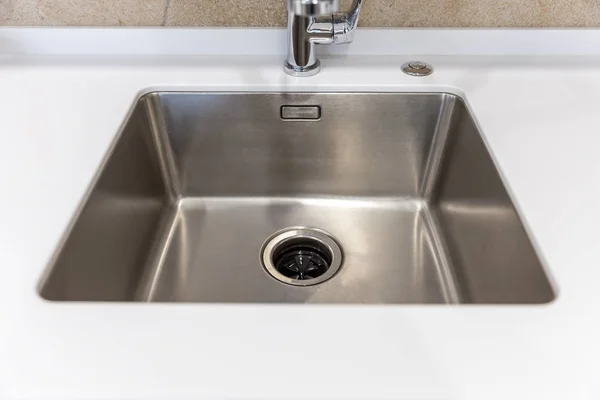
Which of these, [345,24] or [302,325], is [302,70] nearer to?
[345,24]

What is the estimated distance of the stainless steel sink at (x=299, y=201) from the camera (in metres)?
0.73

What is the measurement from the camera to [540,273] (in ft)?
1.67

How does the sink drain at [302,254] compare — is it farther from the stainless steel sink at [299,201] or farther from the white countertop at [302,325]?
the white countertop at [302,325]

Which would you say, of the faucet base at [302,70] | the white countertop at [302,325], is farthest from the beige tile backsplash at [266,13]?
the white countertop at [302,325]

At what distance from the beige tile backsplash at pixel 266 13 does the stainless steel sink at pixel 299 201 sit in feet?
0.46

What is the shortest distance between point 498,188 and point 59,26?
0.71 m

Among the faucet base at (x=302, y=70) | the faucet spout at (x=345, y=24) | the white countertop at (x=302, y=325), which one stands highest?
the faucet base at (x=302, y=70)

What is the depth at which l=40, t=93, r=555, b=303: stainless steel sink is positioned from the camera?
0.73 metres

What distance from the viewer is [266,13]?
855 millimetres

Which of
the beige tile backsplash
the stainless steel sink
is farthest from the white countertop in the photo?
the beige tile backsplash

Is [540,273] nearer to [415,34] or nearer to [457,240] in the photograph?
[457,240]

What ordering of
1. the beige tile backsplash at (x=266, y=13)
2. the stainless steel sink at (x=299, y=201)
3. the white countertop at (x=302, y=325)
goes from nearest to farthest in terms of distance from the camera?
the white countertop at (x=302, y=325), the stainless steel sink at (x=299, y=201), the beige tile backsplash at (x=266, y=13)

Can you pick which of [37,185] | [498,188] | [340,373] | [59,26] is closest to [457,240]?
[498,188]

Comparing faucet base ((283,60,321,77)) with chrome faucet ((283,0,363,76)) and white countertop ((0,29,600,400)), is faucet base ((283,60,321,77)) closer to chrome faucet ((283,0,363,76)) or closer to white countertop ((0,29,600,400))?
chrome faucet ((283,0,363,76))
